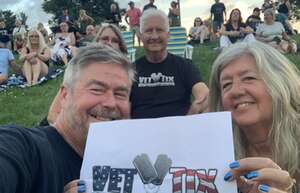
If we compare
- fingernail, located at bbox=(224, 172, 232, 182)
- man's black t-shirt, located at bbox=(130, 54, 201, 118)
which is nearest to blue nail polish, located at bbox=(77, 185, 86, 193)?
fingernail, located at bbox=(224, 172, 232, 182)

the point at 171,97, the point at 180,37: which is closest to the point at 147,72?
the point at 171,97

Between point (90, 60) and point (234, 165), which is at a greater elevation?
point (90, 60)

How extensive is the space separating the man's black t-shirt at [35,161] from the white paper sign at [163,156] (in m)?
0.14

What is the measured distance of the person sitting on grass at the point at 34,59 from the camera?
11711 mm

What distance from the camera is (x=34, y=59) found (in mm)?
11711

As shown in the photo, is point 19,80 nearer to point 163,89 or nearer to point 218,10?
point 163,89

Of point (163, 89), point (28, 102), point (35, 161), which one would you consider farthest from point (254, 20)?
point (35, 161)

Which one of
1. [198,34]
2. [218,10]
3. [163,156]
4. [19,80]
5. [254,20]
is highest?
[218,10]

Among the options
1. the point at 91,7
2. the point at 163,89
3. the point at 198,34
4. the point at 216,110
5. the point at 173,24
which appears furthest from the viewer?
the point at 91,7

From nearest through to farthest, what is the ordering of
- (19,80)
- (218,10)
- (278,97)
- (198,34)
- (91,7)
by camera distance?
(278,97) < (19,80) < (218,10) < (198,34) < (91,7)

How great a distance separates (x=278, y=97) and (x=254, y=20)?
44.7ft

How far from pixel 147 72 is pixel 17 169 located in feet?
14.5

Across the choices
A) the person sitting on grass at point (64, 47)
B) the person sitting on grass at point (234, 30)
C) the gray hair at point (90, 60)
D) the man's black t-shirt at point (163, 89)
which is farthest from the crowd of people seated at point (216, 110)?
the person sitting on grass at point (234, 30)

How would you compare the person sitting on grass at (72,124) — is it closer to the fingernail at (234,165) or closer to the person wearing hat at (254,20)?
the fingernail at (234,165)
